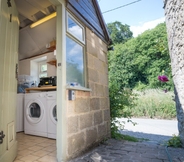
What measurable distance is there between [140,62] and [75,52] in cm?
1418

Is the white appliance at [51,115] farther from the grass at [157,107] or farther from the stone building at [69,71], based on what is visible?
the grass at [157,107]

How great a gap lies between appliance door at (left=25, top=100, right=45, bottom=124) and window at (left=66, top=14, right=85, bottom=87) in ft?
4.20

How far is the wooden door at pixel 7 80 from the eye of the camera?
58.1 inches

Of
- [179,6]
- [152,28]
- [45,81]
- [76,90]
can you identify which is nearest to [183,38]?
[179,6]

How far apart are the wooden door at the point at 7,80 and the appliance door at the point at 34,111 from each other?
126 cm

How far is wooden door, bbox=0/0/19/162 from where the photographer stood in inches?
58.1

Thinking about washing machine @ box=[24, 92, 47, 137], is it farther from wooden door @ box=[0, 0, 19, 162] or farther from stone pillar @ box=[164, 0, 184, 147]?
stone pillar @ box=[164, 0, 184, 147]

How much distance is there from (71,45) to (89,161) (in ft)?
5.75

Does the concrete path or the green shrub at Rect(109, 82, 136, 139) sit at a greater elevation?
the green shrub at Rect(109, 82, 136, 139)

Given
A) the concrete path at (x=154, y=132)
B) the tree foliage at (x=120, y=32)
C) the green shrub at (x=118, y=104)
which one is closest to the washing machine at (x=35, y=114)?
the green shrub at (x=118, y=104)

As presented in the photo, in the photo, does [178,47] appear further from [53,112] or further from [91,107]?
[53,112]

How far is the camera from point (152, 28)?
1662 cm

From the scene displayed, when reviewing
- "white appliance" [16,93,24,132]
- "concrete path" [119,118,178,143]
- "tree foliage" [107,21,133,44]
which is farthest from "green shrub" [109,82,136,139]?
"tree foliage" [107,21,133,44]

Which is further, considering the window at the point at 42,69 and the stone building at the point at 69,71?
the window at the point at 42,69
